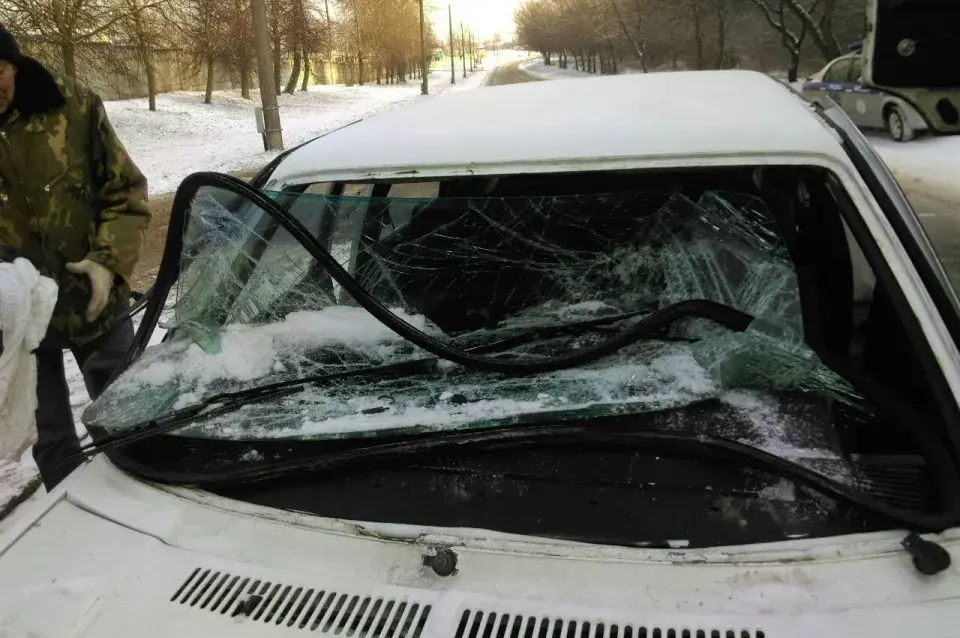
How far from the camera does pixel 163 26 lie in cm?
1914

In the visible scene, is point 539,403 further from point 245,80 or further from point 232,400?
point 245,80

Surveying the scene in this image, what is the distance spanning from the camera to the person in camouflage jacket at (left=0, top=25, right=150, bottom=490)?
2.08 metres

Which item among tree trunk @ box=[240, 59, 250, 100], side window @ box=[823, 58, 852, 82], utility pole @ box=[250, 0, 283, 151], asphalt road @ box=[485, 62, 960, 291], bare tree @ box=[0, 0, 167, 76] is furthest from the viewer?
tree trunk @ box=[240, 59, 250, 100]

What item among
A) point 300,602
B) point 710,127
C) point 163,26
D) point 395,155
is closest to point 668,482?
point 300,602

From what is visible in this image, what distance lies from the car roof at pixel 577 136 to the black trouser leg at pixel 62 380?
982mm

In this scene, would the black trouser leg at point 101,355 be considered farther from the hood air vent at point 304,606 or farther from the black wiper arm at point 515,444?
the hood air vent at point 304,606

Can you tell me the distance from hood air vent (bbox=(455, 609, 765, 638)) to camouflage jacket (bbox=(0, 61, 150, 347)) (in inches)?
71.3

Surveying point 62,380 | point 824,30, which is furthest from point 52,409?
point 824,30

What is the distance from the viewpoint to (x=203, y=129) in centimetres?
2038

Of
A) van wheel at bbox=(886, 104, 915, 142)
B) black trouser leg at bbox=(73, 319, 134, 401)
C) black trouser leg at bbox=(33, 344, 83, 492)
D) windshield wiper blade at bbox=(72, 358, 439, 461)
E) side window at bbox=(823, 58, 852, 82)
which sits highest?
side window at bbox=(823, 58, 852, 82)

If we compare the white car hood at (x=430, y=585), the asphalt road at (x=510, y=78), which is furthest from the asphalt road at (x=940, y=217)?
the asphalt road at (x=510, y=78)

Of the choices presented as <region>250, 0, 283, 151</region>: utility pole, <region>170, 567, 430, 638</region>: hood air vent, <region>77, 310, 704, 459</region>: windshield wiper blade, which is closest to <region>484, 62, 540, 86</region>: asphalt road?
<region>250, 0, 283, 151</region>: utility pole

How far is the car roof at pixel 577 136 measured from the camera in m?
1.56

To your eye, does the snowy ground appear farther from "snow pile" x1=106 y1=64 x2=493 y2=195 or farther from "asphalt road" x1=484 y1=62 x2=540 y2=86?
"asphalt road" x1=484 y1=62 x2=540 y2=86
